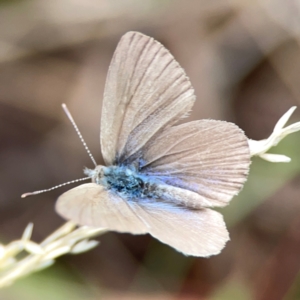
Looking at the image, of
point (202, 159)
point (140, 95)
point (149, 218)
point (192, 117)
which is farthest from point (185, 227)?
point (192, 117)

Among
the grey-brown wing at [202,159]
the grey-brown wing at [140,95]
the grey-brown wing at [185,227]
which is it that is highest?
the grey-brown wing at [140,95]

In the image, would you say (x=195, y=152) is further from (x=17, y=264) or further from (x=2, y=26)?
(x=2, y=26)

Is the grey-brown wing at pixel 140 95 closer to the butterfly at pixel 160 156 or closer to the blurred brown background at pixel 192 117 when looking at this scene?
the butterfly at pixel 160 156

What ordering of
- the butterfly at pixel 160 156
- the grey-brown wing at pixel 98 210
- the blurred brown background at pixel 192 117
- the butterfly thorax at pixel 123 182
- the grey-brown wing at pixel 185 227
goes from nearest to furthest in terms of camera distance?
the grey-brown wing at pixel 98 210 → the grey-brown wing at pixel 185 227 → the butterfly at pixel 160 156 → the butterfly thorax at pixel 123 182 → the blurred brown background at pixel 192 117

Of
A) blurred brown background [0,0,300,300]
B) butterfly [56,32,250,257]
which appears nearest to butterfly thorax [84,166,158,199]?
butterfly [56,32,250,257]

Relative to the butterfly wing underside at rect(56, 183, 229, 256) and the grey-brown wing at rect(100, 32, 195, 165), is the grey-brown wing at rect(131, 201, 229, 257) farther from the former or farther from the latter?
the grey-brown wing at rect(100, 32, 195, 165)

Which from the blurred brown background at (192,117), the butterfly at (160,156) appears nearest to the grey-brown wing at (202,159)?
the butterfly at (160,156)
